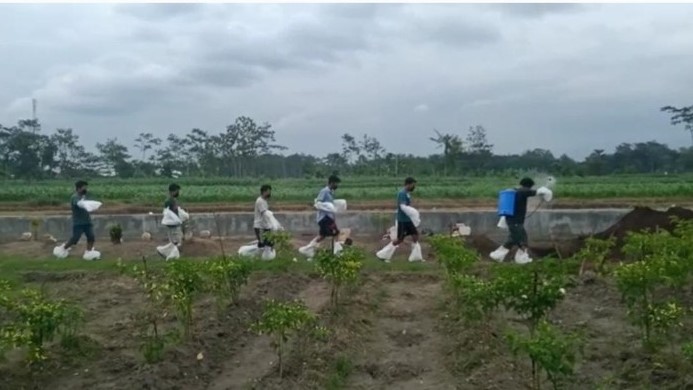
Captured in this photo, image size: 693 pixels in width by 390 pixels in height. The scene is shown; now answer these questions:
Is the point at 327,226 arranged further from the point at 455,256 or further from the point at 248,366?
the point at 248,366

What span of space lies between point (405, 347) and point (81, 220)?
386 inches

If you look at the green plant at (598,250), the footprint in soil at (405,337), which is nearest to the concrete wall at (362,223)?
the green plant at (598,250)

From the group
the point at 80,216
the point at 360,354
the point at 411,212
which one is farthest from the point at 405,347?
the point at 80,216

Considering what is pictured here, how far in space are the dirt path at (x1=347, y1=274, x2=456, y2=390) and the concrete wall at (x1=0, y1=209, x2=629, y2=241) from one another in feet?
28.0

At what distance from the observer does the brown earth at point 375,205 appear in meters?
27.5

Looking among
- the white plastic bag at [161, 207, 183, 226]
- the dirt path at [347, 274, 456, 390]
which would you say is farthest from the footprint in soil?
the white plastic bag at [161, 207, 183, 226]

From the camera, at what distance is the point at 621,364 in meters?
8.00

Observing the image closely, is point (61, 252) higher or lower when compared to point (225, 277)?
lower

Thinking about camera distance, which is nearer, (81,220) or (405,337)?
(405,337)

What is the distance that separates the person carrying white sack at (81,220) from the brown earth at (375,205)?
9.39 m

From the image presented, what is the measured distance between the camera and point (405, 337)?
9977mm

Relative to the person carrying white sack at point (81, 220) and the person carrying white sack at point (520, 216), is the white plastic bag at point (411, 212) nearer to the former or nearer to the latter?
the person carrying white sack at point (520, 216)

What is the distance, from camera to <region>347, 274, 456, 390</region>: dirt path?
320 inches

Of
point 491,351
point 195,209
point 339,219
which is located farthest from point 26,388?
point 195,209
